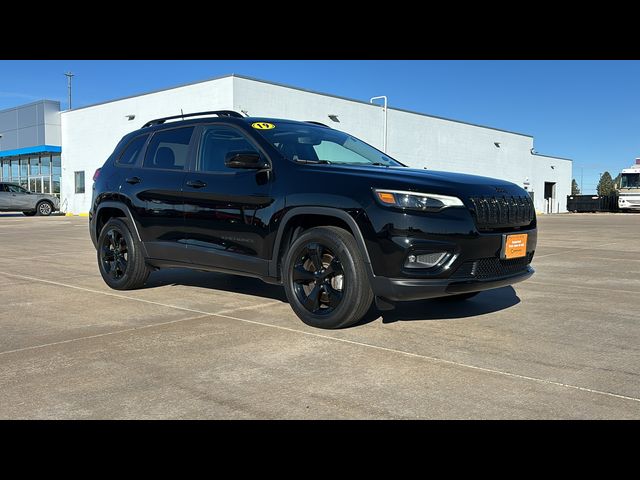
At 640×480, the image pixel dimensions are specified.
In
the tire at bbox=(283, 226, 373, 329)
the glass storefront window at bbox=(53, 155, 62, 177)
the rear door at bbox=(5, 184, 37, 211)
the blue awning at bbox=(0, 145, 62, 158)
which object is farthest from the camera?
the glass storefront window at bbox=(53, 155, 62, 177)

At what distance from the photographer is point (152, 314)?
5.19m

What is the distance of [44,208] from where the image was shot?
3052 centimetres

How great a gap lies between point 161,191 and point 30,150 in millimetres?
37120

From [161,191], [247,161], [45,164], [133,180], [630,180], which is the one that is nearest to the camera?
[247,161]

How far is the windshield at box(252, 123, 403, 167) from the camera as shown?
5.20 m

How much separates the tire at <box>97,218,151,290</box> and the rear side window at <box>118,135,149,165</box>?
650 millimetres

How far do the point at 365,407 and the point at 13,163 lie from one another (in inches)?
1821

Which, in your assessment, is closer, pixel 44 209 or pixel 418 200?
pixel 418 200

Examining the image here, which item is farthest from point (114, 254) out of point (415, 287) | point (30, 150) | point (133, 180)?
point (30, 150)

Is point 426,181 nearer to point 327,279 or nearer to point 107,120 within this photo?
point 327,279

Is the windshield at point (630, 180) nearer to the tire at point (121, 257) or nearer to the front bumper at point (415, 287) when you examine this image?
the tire at point (121, 257)

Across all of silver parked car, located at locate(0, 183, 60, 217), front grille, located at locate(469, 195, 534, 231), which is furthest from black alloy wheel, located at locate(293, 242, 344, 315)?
silver parked car, located at locate(0, 183, 60, 217)

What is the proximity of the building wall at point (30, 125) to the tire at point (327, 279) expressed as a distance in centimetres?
3706

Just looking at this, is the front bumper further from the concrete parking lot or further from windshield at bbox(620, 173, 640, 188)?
windshield at bbox(620, 173, 640, 188)
